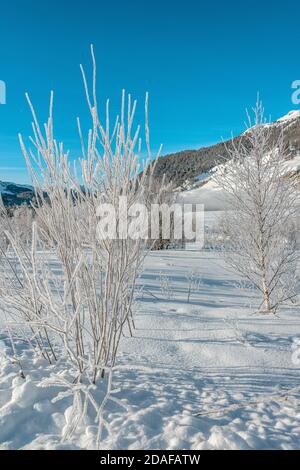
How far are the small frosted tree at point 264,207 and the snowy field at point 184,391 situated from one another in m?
0.96

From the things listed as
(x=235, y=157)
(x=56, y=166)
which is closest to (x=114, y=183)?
(x=56, y=166)

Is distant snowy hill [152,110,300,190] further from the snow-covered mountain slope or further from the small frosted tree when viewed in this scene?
the small frosted tree

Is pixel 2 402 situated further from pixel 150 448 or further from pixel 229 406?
pixel 229 406

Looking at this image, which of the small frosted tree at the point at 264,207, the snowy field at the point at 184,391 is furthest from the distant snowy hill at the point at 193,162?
the snowy field at the point at 184,391

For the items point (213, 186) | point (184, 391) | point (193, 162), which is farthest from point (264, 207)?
point (193, 162)

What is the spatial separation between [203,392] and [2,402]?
4.27 feet

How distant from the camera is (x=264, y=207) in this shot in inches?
176

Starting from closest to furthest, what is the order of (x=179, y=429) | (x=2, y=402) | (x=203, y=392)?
(x=179, y=429) < (x=2, y=402) < (x=203, y=392)

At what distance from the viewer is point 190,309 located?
13.4ft

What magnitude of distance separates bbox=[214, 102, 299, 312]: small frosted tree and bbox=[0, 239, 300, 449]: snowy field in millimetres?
958

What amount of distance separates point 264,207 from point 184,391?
10.3 ft

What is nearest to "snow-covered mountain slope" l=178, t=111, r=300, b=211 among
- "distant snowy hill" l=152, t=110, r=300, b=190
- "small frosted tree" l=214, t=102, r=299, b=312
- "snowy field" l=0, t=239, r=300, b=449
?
"small frosted tree" l=214, t=102, r=299, b=312

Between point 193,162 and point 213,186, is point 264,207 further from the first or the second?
point 193,162

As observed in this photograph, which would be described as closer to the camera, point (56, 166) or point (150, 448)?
point (150, 448)
